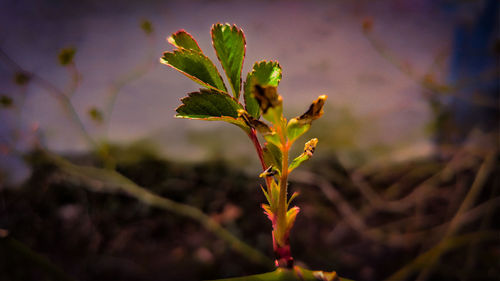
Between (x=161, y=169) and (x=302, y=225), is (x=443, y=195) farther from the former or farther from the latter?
(x=161, y=169)

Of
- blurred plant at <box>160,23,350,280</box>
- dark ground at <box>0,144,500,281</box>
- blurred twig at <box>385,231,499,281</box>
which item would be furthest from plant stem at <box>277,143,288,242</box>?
blurred twig at <box>385,231,499,281</box>

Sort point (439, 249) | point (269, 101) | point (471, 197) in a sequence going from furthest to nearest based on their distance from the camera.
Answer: point (471, 197) < point (439, 249) < point (269, 101)

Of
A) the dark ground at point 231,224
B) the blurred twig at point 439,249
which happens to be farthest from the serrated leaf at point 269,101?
the blurred twig at point 439,249

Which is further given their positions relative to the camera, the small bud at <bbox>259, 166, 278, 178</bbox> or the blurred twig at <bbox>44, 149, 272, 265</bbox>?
the blurred twig at <bbox>44, 149, 272, 265</bbox>

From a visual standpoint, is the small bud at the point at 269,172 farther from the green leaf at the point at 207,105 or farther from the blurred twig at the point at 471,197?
the blurred twig at the point at 471,197

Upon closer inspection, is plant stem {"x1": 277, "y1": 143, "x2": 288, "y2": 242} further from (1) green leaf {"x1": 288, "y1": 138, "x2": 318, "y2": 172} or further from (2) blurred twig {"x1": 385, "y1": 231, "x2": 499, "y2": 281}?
(2) blurred twig {"x1": 385, "y1": 231, "x2": 499, "y2": 281}

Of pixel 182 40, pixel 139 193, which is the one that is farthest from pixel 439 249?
pixel 182 40

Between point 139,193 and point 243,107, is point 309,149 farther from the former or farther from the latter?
point 139,193
